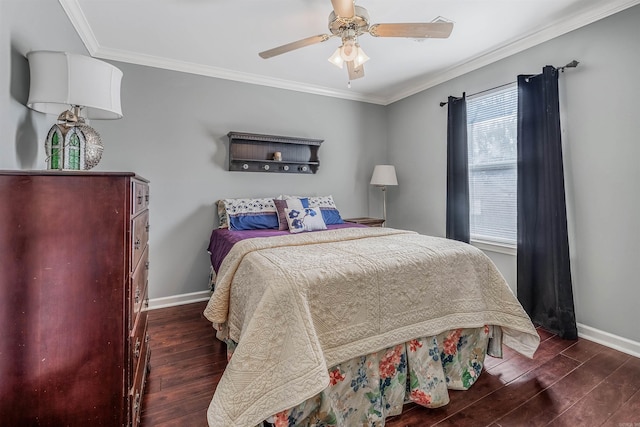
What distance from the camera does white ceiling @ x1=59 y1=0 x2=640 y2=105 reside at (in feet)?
7.08

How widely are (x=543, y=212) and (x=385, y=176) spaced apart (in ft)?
5.89

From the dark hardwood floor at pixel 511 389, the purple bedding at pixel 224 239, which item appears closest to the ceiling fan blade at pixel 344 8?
the purple bedding at pixel 224 239

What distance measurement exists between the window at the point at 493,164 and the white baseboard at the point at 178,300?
3014 mm

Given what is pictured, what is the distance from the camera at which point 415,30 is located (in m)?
1.84

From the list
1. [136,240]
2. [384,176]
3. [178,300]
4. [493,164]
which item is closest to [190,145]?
[178,300]

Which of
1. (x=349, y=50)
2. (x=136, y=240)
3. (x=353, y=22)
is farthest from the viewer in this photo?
(x=349, y=50)

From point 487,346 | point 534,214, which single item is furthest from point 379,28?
point 487,346

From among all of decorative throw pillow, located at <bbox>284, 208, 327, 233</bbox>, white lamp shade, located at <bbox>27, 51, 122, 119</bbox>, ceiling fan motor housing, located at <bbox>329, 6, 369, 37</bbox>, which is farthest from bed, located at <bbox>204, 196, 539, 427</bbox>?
ceiling fan motor housing, located at <bbox>329, 6, 369, 37</bbox>

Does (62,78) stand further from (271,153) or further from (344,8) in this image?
(271,153)

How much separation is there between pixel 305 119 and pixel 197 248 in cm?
203

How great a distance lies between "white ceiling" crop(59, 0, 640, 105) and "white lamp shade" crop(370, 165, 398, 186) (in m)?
1.12

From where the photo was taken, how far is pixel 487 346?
192 centimetres

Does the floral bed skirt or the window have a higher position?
the window

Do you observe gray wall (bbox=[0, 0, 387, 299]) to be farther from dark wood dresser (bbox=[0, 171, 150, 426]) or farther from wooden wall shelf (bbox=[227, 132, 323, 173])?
dark wood dresser (bbox=[0, 171, 150, 426])
